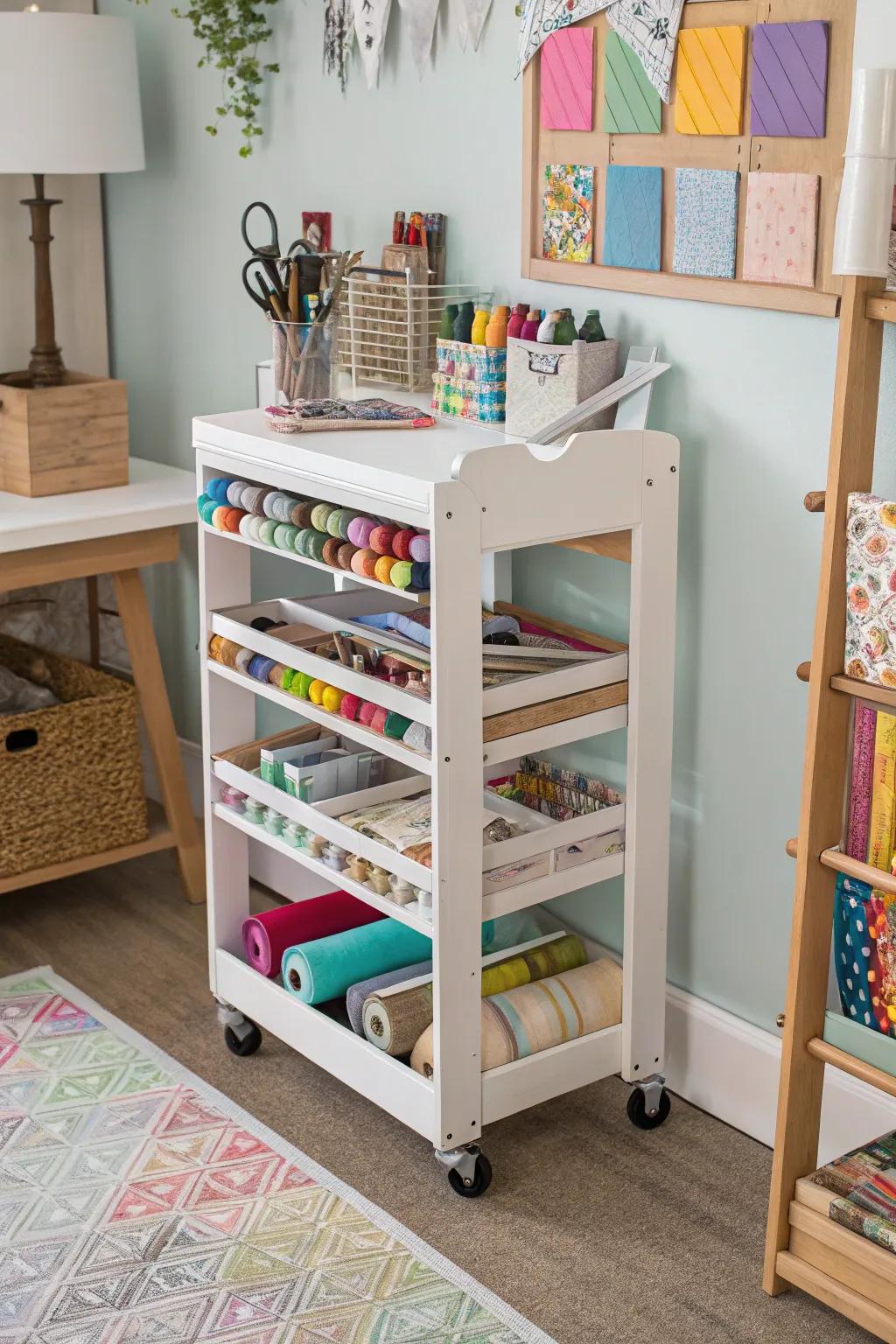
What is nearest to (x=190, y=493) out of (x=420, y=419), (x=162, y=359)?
(x=162, y=359)

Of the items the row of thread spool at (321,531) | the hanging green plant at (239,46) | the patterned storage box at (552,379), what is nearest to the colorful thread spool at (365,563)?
the row of thread spool at (321,531)

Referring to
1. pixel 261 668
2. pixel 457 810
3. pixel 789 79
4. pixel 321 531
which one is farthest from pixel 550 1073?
pixel 789 79

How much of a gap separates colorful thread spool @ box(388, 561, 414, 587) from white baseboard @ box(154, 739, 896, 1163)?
2.77 ft

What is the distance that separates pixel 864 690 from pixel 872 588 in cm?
12

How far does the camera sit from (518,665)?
2.07 meters

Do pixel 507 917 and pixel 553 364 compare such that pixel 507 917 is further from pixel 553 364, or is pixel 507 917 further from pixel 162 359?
pixel 162 359

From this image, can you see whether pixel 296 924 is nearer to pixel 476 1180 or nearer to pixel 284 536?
pixel 476 1180

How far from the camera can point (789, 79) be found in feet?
6.13

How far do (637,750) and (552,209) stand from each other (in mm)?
810

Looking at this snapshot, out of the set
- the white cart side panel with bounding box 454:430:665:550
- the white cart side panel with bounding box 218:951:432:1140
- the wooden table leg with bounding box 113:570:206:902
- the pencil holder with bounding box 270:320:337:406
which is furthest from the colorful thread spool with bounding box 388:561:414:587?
the wooden table leg with bounding box 113:570:206:902

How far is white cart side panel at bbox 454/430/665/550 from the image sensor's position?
1880 mm

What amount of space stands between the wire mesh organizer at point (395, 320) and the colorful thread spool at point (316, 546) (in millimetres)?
407

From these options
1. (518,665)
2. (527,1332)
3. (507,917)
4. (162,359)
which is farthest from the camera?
(162,359)

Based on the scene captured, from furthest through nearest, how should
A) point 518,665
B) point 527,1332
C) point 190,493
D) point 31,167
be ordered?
point 190,493
point 31,167
point 518,665
point 527,1332
